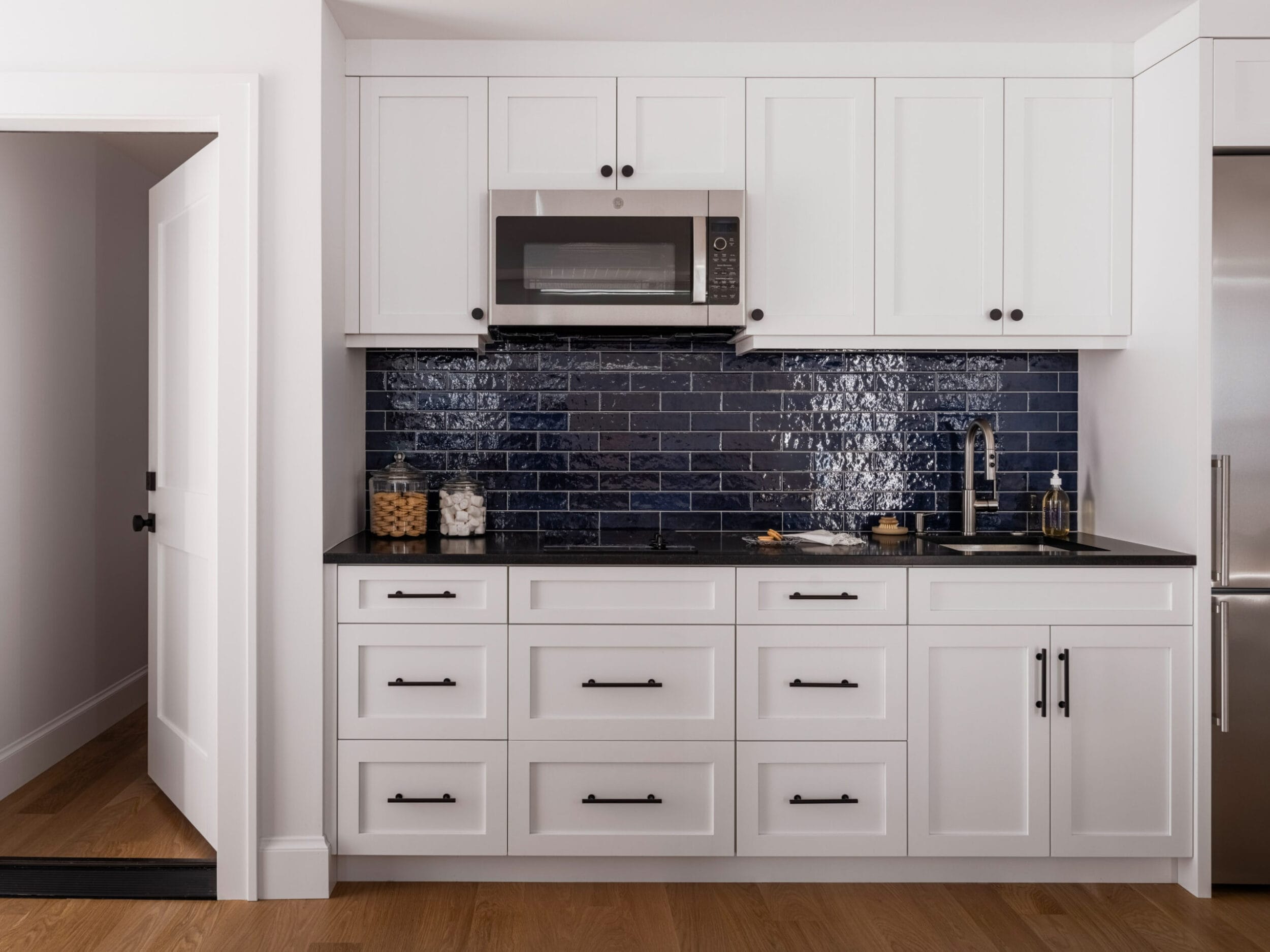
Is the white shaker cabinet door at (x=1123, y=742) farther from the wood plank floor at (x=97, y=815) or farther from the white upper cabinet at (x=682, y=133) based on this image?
the wood plank floor at (x=97, y=815)

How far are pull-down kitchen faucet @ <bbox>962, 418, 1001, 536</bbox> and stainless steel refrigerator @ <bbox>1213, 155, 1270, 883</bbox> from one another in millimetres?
645

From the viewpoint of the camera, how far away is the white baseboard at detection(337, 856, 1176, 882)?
A: 106 inches

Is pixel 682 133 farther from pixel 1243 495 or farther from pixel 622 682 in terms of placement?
pixel 1243 495

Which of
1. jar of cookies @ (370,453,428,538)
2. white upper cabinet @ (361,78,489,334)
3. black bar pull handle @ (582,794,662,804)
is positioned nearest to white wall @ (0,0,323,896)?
white upper cabinet @ (361,78,489,334)

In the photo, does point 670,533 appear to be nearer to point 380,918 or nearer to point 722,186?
point 722,186

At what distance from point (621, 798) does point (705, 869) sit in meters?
0.34

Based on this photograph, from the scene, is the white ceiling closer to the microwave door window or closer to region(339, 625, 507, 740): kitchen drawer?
the microwave door window

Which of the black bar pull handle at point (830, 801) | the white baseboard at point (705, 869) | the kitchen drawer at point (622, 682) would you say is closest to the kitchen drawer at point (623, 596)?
the kitchen drawer at point (622, 682)

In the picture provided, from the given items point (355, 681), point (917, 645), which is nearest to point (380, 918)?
point (355, 681)

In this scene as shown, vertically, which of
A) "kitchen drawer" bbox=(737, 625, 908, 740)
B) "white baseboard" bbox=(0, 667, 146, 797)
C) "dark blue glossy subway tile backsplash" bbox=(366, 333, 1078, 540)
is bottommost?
"white baseboard" bbox=(0, 667, 146, 797)

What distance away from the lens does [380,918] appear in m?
2.48

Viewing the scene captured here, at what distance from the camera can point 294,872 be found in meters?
2.59

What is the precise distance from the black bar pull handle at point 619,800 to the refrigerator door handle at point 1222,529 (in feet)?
5.60

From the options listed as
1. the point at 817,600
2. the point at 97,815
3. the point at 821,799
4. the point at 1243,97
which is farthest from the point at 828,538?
the point at 97,815
